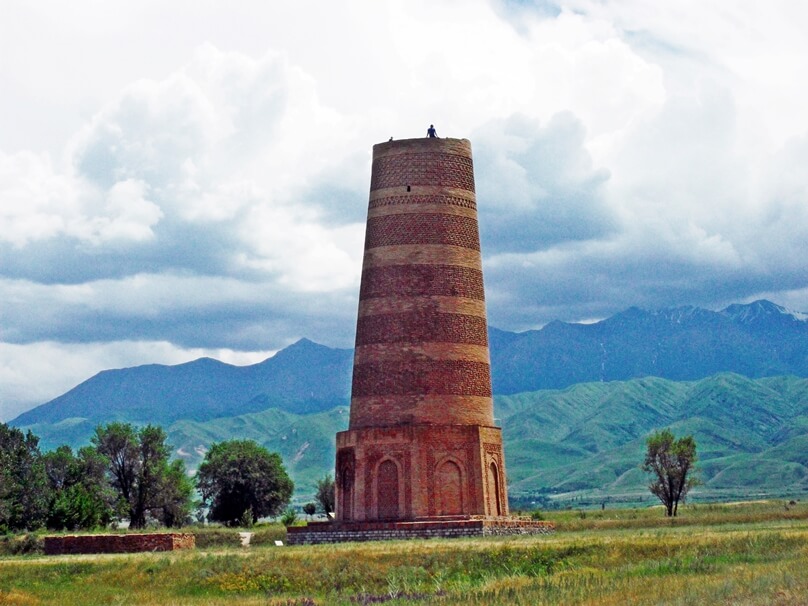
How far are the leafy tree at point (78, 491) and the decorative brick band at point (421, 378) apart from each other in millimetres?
27302

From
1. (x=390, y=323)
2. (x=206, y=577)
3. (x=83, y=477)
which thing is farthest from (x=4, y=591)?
(x=83, y=477)

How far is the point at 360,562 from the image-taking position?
3638cm

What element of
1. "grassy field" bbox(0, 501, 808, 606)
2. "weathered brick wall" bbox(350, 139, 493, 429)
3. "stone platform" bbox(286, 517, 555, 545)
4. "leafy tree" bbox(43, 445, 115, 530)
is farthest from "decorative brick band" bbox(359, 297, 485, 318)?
"leafy tree" bbox(43, 445, 115, 530)

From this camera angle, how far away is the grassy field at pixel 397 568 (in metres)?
30.9

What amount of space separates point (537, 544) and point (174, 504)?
48949 mm

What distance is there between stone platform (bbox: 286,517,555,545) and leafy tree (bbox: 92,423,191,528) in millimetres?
33345

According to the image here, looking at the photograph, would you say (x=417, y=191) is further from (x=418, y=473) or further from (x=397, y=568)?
(x=397, y=568)

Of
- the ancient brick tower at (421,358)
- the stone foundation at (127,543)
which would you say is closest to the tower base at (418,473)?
the ancient brick tower at (421,358)

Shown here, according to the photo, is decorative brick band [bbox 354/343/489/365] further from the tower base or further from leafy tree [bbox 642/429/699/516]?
leafy tree [bbox 642/429/699/516]

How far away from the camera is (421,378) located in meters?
48.4

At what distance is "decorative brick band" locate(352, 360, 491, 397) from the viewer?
48469 mm

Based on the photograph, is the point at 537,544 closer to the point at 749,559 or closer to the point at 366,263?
the point at 749,559

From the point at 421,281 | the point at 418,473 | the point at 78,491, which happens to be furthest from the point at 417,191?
the point at 78,491

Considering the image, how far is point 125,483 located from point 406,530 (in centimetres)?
3825
